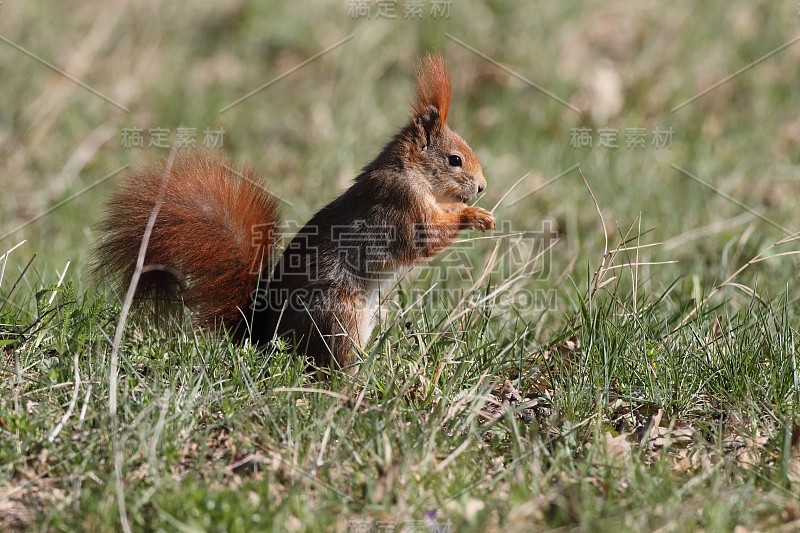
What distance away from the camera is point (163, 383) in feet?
7.61

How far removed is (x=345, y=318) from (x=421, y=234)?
1.16ft

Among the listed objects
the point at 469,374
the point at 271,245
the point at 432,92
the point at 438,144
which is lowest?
the point at 469,374

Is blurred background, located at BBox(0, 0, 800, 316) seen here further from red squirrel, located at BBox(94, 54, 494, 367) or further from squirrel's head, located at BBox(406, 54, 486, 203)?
red squirrel, located at BBox(94, 54, 494, 367)

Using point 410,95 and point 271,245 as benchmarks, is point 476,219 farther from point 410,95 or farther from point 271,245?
point 410,95

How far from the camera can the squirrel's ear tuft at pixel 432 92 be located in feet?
9.77

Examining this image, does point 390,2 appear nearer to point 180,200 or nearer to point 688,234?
point 688,234

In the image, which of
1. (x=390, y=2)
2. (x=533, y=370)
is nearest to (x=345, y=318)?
(x=533, y=370)

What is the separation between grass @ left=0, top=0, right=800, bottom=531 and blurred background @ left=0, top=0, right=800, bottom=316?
0.10 ft

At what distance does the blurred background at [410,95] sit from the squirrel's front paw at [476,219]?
141cm

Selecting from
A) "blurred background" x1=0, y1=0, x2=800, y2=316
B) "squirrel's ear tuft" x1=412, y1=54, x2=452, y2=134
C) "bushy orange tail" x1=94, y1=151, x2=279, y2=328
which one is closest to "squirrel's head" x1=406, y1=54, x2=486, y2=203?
"squirrel's ear tuft" x1=412, y1=54, x2=452, y2=134

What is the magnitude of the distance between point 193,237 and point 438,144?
88 centimetres

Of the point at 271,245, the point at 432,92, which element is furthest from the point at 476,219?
the point at 271,245

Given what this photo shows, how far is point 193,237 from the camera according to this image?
103 inches

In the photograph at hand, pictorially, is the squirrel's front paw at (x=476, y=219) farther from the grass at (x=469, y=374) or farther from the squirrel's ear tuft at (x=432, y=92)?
the squirrel's ear tuft at (x=432, y=92)
